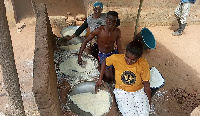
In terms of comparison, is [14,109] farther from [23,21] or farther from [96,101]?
[23,21]

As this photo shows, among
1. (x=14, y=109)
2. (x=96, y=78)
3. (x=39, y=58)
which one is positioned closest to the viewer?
(x=39, y=58)

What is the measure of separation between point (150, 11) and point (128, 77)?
3.69m

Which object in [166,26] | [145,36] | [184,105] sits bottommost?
[184,105]

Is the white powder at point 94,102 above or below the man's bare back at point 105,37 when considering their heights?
below

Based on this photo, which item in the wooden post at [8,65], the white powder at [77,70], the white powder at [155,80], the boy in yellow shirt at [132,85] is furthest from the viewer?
the white powder at [77,70]

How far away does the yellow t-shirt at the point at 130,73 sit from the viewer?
9.27ft

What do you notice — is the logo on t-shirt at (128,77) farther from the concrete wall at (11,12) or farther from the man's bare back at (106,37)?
the concrete wall at (11,12)

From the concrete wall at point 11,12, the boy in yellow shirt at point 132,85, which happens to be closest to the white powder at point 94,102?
the boy in yellow shirt at point 132,85

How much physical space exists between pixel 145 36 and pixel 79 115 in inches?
67.0

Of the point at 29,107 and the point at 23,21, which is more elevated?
the point at 23,21

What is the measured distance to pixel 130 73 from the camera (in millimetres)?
2863

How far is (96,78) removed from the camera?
10.8 ft

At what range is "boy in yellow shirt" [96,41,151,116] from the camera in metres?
2.79

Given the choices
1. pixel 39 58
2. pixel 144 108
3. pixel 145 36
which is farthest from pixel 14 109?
pixel 145 36
